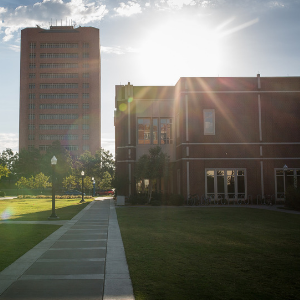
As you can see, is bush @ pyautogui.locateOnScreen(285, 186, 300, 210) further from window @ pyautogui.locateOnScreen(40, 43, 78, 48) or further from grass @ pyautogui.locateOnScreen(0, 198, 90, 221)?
window @ pyautogui.locateOnScreen(40, 43, 78, 48)

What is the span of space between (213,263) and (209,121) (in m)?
25.3

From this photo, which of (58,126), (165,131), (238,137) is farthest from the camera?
(58,126)

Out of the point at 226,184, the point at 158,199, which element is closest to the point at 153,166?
the point at 158,199

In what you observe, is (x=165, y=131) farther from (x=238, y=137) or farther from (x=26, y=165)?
(x=26, y=165)

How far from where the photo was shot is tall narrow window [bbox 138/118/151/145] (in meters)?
37.4

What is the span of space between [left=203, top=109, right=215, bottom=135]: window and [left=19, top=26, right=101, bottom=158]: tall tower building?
88.0 m

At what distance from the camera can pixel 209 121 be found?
1286 inches

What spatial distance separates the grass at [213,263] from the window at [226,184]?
17721 mm

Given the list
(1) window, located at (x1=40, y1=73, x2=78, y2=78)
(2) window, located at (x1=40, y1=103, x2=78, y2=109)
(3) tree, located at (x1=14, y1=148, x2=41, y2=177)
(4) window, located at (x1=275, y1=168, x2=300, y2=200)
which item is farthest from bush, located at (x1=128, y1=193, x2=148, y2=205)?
(1) window, located at (x1=40, y1=73, x2=78, y2=78)

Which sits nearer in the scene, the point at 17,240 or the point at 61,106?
the point at 17,240

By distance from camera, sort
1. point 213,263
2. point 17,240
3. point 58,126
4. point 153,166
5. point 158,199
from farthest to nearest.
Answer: point 58,126
point 158,199
point 153,166
point 17,240
point 213,263

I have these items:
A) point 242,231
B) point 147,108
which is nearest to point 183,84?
point 147,108

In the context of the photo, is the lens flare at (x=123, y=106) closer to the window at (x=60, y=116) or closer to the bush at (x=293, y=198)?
the bush at (x=293, y=198)

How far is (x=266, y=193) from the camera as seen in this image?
31.8m
